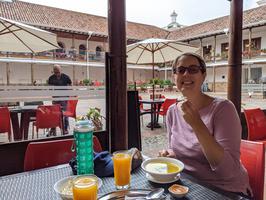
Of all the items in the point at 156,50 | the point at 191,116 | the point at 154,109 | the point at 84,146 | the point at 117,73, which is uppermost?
the point at 156,50

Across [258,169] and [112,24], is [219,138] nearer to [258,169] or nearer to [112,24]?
[258,169]

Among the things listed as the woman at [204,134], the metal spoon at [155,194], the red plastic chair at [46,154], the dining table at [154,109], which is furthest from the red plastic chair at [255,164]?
the dining table at [154,109]

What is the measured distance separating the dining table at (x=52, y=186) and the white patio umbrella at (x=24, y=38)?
283 centimetres

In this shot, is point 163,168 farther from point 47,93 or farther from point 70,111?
point 70,111

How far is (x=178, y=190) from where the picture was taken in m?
0.86

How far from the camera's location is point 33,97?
7.15ft

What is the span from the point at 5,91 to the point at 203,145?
1897mm

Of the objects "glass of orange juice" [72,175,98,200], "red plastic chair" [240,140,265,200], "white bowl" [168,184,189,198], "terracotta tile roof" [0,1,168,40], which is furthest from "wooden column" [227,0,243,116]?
"terracotta tile roof" [0,1,168,40]

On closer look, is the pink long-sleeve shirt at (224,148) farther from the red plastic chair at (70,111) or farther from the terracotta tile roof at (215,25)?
the terracotta tile roof at (215,25)

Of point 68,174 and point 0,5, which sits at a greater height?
point 0,5

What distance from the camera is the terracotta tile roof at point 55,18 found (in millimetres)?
14961

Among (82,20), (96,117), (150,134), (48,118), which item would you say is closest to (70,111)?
(48,118)

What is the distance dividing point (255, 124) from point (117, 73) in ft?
6.52

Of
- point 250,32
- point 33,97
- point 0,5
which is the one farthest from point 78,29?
point 33,97
